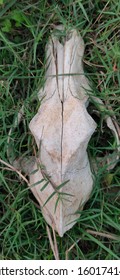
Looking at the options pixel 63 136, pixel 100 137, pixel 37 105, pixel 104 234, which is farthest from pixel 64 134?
pixel 104 234

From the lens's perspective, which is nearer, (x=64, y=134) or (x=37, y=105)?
(x=64, y=134)

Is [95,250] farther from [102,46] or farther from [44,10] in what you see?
[44,10]

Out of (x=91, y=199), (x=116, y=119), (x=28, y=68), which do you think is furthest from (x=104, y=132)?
(x=28, y=68)

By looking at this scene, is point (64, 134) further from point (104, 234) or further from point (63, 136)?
point (104, 234)

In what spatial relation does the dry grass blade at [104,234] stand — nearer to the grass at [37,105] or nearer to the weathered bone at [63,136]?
the grass at [37,105]

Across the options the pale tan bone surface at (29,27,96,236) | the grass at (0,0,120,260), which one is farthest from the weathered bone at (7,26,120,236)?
the grass at (0,0,120,260)
